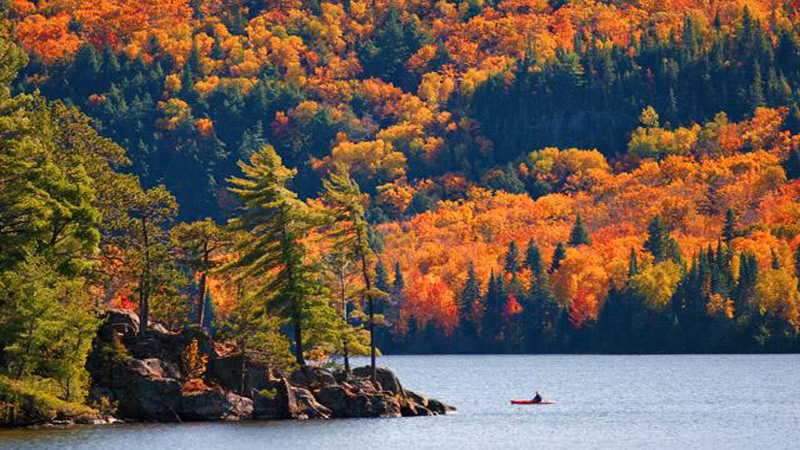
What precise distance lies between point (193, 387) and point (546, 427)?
2311 cm

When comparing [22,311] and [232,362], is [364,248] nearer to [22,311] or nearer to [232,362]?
[232,362]

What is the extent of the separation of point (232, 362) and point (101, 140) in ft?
55.7

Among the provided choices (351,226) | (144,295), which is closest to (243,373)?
(144,295)

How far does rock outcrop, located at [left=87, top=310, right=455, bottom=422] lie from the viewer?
10188 cm

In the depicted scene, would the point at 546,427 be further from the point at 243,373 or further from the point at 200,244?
the point at 200,244

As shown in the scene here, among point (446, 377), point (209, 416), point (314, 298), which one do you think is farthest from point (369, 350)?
point (446, 377)

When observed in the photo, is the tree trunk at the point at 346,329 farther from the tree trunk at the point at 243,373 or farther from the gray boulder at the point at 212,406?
→ the gray boulder at the point at 212,406

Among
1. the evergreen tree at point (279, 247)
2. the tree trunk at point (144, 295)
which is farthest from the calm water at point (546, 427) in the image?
the evergreen tree at point (279, 247)

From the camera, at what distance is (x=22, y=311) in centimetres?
9500

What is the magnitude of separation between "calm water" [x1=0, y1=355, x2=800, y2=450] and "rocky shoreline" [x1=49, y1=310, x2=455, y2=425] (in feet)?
6.12

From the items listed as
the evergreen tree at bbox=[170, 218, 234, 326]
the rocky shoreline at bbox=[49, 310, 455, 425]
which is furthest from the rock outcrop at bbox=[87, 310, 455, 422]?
the evergreen tree at bbox=[170, 218, 234, 326]

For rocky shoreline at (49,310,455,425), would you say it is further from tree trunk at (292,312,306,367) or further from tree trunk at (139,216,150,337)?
tree trunk at (292,312,306,367)

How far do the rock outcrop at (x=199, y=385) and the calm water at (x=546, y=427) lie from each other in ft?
6.26

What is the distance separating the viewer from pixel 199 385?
104 metres
